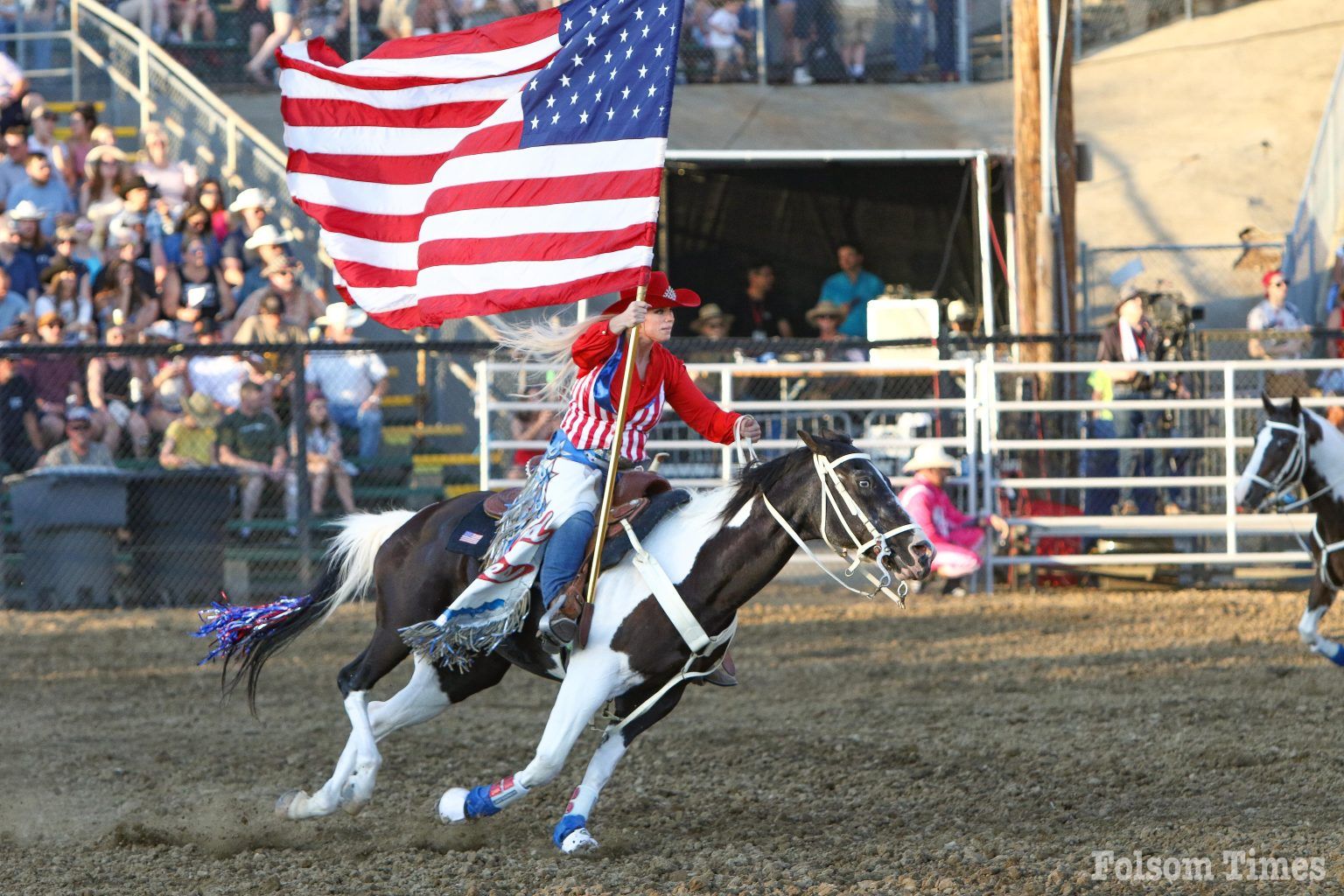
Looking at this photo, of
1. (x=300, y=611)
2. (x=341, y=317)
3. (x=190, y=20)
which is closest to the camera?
(x=300, y=611)

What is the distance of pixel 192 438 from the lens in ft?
43.5

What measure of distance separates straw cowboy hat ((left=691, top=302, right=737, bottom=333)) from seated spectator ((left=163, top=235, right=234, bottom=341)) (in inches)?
190

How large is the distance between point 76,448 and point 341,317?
2.42 m

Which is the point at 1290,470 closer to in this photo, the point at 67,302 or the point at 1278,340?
the point at 1278,340

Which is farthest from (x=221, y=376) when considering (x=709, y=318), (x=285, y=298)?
(x=709, y=318)

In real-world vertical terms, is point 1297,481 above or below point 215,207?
below

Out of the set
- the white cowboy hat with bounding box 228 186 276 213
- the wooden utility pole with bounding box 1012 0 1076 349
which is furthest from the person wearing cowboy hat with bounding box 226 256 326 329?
the wooden utility pole with bounding box 1012 0 1076 349

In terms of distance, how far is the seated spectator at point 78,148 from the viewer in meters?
15.8

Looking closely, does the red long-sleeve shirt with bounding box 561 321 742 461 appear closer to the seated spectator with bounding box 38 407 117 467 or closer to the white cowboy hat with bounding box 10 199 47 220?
the seated spectator with bounding box 38 407 117 467

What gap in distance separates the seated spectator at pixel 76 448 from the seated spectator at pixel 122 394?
0.65 ft

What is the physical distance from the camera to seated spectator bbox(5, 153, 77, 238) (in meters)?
15.3

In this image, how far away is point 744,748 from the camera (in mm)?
7922

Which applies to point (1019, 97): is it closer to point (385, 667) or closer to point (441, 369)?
point (441, 369)

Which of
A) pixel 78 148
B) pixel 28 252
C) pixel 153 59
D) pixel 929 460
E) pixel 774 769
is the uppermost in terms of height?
pixel 153 59
